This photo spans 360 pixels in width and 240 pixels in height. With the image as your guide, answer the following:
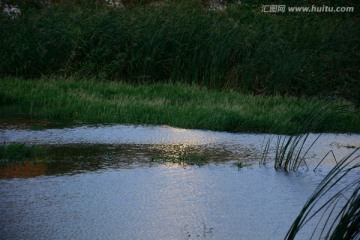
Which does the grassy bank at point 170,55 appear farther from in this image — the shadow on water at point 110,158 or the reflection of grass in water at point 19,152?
the reflection of grass in water at point 19,152

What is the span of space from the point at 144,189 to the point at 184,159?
1.33 metres

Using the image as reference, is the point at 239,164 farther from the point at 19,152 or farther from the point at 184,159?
the point at 19,152

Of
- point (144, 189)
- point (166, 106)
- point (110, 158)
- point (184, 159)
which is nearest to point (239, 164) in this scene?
point (184, 159)

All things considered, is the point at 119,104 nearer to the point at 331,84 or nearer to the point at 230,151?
the point at 230,151

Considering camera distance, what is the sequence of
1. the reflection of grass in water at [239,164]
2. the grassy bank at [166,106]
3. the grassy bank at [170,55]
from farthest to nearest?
the grassy bank at [170,55] < the grassy bank at [166,106] < the reflection of grass in water at [239,164]

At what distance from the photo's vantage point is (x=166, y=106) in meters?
10.8

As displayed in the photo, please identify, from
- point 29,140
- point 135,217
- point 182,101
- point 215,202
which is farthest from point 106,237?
point 182,101

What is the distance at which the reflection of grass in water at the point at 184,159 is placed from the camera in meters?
7.69

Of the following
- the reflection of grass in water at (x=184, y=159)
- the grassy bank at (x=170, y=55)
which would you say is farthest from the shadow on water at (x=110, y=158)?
the grassy bank at (x=170, y=55)

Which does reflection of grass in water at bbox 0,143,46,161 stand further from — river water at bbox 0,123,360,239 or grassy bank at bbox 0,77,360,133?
grassy bank at bbox 0,77,360,133

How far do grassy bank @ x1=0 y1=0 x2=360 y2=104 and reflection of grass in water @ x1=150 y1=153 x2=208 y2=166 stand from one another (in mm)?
5113

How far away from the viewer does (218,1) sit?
23781 mm

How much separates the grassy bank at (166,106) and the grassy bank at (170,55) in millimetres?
736

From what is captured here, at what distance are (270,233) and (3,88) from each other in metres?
6.78
